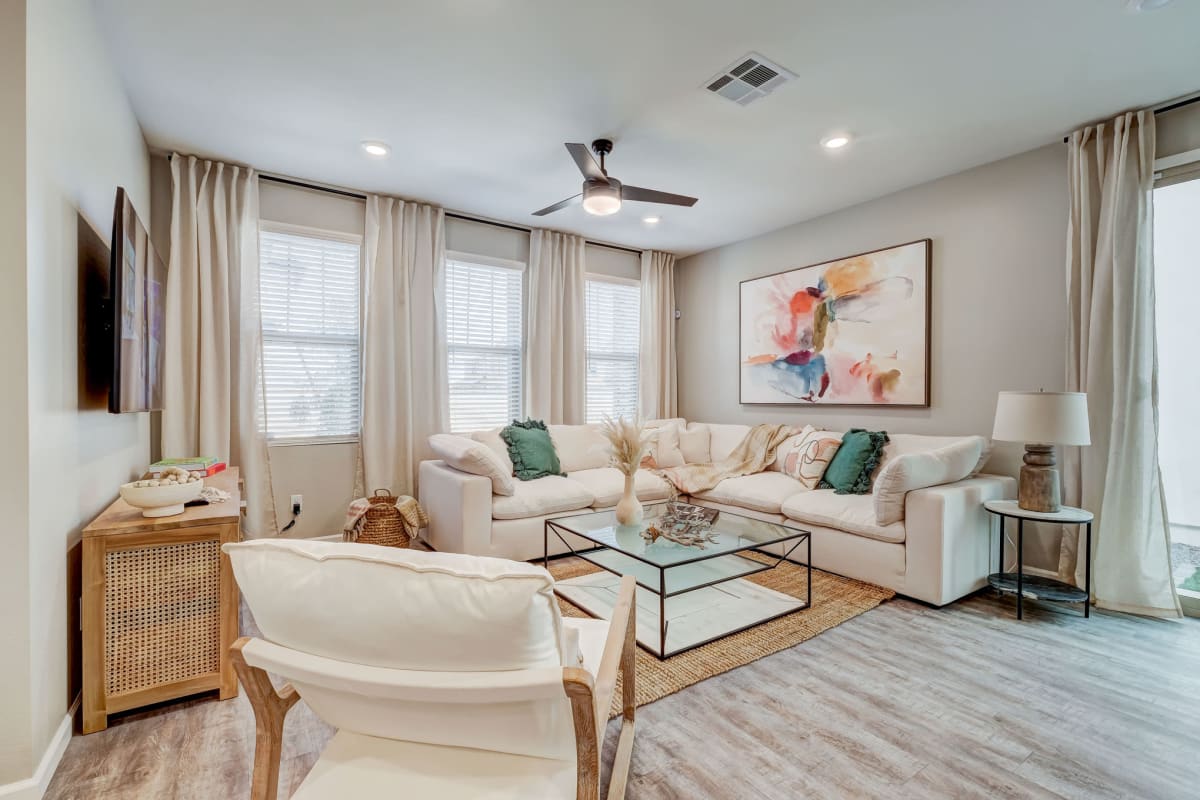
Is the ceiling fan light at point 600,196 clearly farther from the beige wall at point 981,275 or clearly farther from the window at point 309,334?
the beige wall at point 981,275

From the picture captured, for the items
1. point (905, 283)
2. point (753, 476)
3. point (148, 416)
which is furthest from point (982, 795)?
point (148, 416)

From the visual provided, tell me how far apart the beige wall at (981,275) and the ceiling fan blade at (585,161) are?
2.39 m

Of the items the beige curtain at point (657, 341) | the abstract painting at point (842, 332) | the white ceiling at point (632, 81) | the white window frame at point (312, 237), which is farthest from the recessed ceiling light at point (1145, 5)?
the white window frame at point (312, 237)

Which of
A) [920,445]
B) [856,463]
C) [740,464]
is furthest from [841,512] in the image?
[740,464]

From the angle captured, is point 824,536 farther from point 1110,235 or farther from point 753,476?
point 1110,235

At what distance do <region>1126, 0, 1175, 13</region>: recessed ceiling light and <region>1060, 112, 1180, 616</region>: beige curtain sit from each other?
1030mm

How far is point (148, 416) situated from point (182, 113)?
1.75 metres

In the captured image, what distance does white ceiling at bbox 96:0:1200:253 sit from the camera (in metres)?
Answer: 2.14

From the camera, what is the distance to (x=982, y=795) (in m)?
1.55

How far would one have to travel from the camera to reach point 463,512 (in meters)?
3.34

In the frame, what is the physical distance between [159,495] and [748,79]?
119 inches

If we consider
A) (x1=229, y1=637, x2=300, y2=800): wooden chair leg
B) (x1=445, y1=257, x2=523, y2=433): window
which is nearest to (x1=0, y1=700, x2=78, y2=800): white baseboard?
(x1=229, y1=637, x2=300, y2=800): wooden chair leg

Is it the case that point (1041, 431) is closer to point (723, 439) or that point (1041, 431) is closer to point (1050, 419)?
point (1050, 419)

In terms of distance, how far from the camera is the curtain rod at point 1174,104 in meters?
2.71
